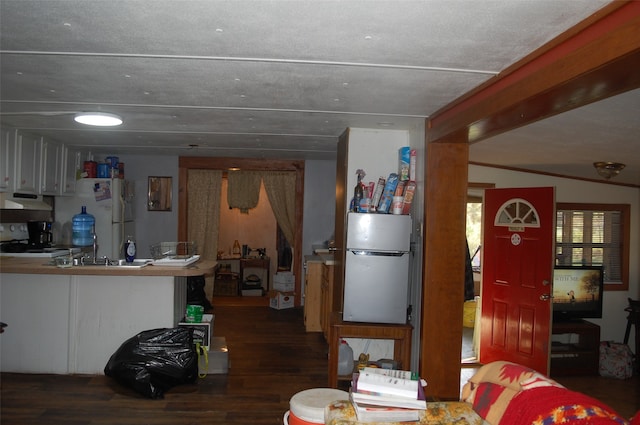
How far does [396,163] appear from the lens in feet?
15.0

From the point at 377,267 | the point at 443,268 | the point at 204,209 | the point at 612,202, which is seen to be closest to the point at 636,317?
the point at 612,202

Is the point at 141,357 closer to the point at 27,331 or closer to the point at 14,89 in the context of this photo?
the point at 27,331

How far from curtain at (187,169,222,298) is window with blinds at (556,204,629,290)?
4598 millimetres

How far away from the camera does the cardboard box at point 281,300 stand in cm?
726

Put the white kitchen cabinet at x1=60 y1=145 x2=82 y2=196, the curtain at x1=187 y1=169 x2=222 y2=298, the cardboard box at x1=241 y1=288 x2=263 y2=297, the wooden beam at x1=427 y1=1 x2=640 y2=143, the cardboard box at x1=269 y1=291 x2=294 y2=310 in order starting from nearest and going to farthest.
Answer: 1. the wooden beam at x1=427 y1=1 x2=640 y2=143
2. the white kitchen cabinet at x1=60 y1=145 x2=82 y2=196
3. the cardboard box at x1=269 y1=291 x2=294 y2=310
4. the curtain at x1=187 y1=169 x2=222 y2=298
5. the cardboard box at x1=241 y1=288 x2=263 y2=297

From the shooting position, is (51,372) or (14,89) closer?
(14,89)

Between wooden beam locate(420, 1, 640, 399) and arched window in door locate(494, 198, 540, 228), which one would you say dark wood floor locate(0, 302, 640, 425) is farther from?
arched window in door locate(494, 198, 540, 228)

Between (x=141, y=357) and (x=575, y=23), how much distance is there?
3551mm

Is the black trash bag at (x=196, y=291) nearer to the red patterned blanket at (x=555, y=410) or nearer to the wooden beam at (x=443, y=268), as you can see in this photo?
the wooden beam at (x=443, y=268)

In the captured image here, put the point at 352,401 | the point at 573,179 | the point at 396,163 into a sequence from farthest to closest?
the point at 573,179 < the point at 396,163 < the point at 352,401

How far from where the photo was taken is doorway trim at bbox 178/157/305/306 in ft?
24.0

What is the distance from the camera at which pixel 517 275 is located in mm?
5043

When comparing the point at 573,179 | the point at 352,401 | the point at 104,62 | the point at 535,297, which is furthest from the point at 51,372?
the point at 573,179

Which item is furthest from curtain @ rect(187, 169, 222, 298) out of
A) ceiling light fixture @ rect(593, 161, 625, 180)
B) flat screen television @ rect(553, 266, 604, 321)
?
ceiling light fixture @ rect(593, 161, 625, 180)
